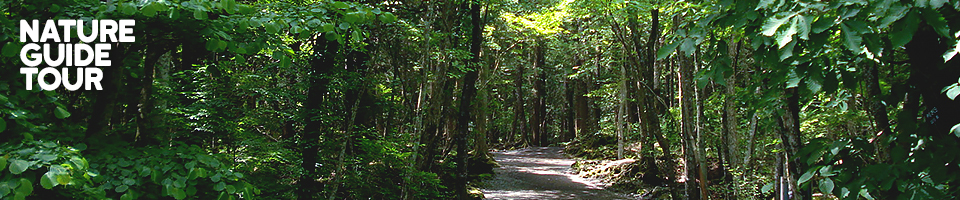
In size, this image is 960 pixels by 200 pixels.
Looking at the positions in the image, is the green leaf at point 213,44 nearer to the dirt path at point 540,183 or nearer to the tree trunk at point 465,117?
the tree trunk at point 465,117

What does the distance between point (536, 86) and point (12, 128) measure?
955 inches

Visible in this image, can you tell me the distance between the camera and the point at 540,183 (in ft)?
47.8

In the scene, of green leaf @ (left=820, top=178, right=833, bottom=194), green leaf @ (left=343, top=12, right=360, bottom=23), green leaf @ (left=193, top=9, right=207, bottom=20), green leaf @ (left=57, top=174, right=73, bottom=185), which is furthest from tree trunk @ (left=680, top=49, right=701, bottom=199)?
green leaf @ (left=57, top=174, right=73, bottom=185)

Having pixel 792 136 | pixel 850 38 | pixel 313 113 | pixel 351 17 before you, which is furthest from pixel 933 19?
pixel 313 113

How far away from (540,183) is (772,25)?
12.9 m

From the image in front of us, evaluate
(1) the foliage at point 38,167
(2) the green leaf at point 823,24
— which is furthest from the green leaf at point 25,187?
(2) the green leaf at point 823,24

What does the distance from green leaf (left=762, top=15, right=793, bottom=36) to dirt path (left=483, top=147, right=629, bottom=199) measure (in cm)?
1086

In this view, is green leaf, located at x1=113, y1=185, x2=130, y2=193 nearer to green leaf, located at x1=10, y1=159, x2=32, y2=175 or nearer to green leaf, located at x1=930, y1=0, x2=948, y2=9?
green leaf, located at x1=10, y1=159, x2=32, y2=175

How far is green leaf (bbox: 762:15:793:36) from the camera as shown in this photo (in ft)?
6.14

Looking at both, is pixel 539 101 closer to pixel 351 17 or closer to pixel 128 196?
pixel 351 17

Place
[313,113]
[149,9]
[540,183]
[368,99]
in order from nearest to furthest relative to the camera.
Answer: [149,9] → [313,113] → [368,99] → [540,183]

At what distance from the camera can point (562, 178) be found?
15.8 m

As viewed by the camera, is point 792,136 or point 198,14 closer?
point 198,14

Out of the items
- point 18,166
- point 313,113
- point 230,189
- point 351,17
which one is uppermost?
point 351,17
